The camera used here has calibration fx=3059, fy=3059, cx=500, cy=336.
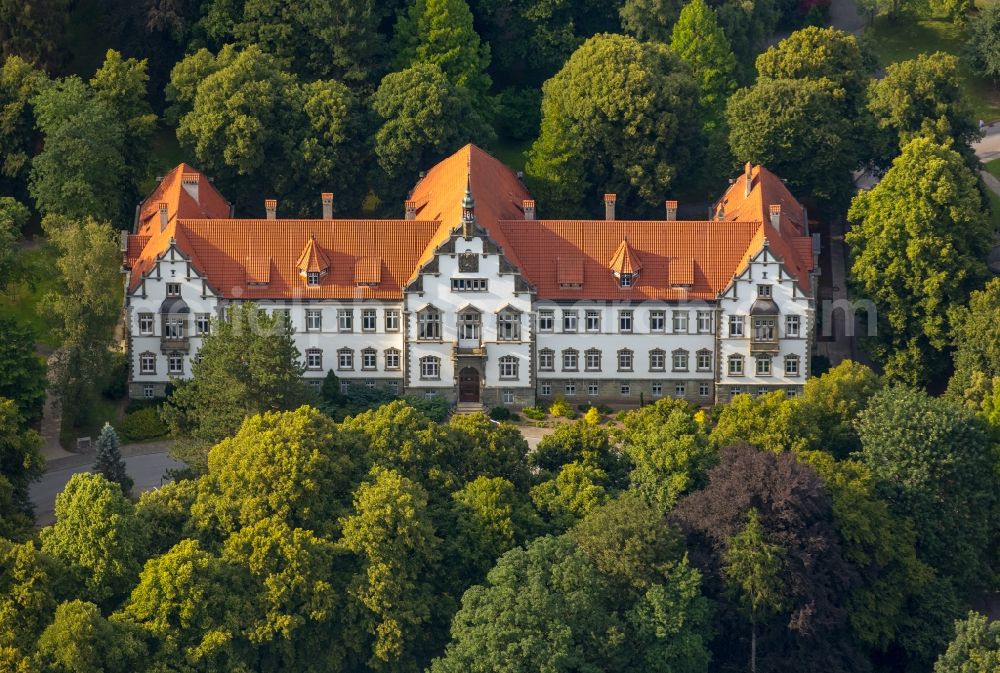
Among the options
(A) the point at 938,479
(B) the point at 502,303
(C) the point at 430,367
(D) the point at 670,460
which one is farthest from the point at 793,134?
(D) the point at 670,460

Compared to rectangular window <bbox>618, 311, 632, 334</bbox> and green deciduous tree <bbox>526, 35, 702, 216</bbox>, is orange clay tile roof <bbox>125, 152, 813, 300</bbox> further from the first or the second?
green deciduous tree <bbox>526, 35, 702, 216</bbox>

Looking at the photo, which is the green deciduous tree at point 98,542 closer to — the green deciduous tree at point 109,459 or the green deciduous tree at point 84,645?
the green deciduous tree at point 84,645

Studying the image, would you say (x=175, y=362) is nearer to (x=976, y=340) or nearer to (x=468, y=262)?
(x=468, y=262)

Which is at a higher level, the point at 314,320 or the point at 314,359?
the point at 314,320

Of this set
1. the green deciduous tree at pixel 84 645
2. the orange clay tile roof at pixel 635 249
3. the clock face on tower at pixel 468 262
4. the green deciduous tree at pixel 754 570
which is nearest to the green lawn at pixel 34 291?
the clock face on tower at pixel 468 262

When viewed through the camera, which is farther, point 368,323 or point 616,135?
point 616,135

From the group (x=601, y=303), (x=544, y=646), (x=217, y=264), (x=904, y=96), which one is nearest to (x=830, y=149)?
(x=904, y=96)

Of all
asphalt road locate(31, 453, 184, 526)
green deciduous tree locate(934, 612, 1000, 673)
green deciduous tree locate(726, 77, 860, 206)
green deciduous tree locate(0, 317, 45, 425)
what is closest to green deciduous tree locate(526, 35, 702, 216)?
green deciduous tree locate(726, 77, 860, 206)
